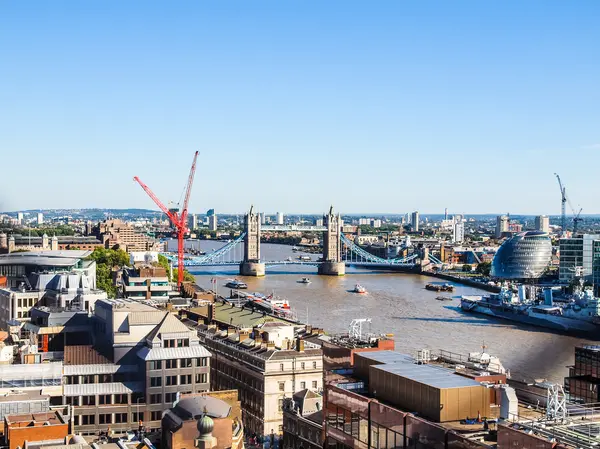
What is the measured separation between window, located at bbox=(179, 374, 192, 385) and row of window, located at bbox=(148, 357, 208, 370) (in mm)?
269

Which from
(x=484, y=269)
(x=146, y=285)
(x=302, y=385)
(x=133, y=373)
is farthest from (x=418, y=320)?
(x=484, y=269)

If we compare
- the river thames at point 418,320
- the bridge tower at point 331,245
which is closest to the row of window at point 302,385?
the river thames at point 418,320

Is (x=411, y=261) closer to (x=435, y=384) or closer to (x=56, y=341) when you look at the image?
(x=56, y=341)

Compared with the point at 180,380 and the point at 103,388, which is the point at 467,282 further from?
the point at 103,388

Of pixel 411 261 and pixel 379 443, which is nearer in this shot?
pixel 379 443

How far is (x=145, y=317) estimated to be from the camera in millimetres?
24797

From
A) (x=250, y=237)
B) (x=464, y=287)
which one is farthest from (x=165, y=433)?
(x=250, y=237)

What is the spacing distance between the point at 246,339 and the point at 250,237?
254ft

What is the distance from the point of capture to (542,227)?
19288 centimetres

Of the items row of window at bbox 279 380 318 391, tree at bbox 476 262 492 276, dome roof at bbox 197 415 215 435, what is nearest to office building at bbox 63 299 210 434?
row of window at bbox 279 380 318 391

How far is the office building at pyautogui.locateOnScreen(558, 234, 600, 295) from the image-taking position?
7712 centimetres

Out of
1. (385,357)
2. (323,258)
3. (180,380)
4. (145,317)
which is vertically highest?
(385,357)

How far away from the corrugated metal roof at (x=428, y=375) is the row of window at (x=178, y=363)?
34.0 ft

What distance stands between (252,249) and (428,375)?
301 feet
